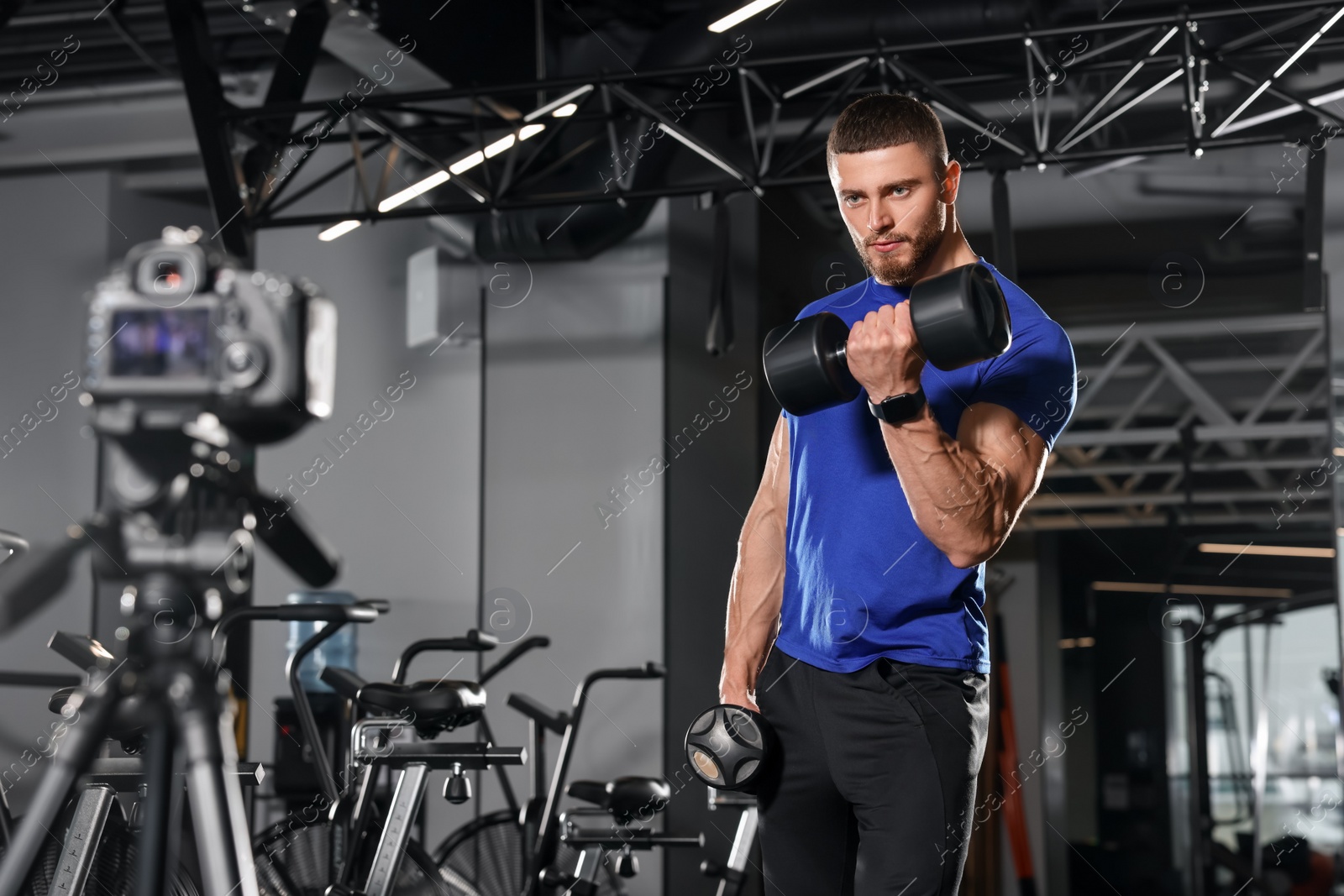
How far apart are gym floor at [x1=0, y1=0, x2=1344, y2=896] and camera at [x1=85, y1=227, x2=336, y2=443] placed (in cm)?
390

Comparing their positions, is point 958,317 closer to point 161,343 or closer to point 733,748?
point 733,748

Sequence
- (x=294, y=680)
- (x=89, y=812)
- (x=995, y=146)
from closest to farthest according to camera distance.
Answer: (x=89, y=812) < (x=294, y=680) < (x=995, y=146)

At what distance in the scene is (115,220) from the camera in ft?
19.8

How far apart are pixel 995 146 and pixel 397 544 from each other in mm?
3125

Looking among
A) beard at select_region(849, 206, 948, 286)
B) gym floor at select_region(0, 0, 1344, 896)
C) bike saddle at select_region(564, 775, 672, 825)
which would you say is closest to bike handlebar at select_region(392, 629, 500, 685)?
bike saddle at select_region(564, 775, 672, 825)

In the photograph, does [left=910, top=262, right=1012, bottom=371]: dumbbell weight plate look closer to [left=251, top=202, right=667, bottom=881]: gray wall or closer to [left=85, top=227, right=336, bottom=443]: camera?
[left=85, top=227, right=336, bottom=443]: camera

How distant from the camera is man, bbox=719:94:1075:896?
4.46 feet

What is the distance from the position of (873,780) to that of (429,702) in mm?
1540

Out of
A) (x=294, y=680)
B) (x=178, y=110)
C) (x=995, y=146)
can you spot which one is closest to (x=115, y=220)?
(x=178, y=110)

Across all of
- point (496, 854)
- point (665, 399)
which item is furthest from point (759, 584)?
point (665, 399)

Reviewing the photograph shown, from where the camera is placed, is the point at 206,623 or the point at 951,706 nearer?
the point at 206,623

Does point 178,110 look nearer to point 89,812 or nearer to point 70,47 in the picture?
point 70,47

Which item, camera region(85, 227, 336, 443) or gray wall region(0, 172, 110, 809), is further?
gray wall region(0, 172, 110, 809)

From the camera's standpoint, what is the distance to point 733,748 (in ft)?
4.92
